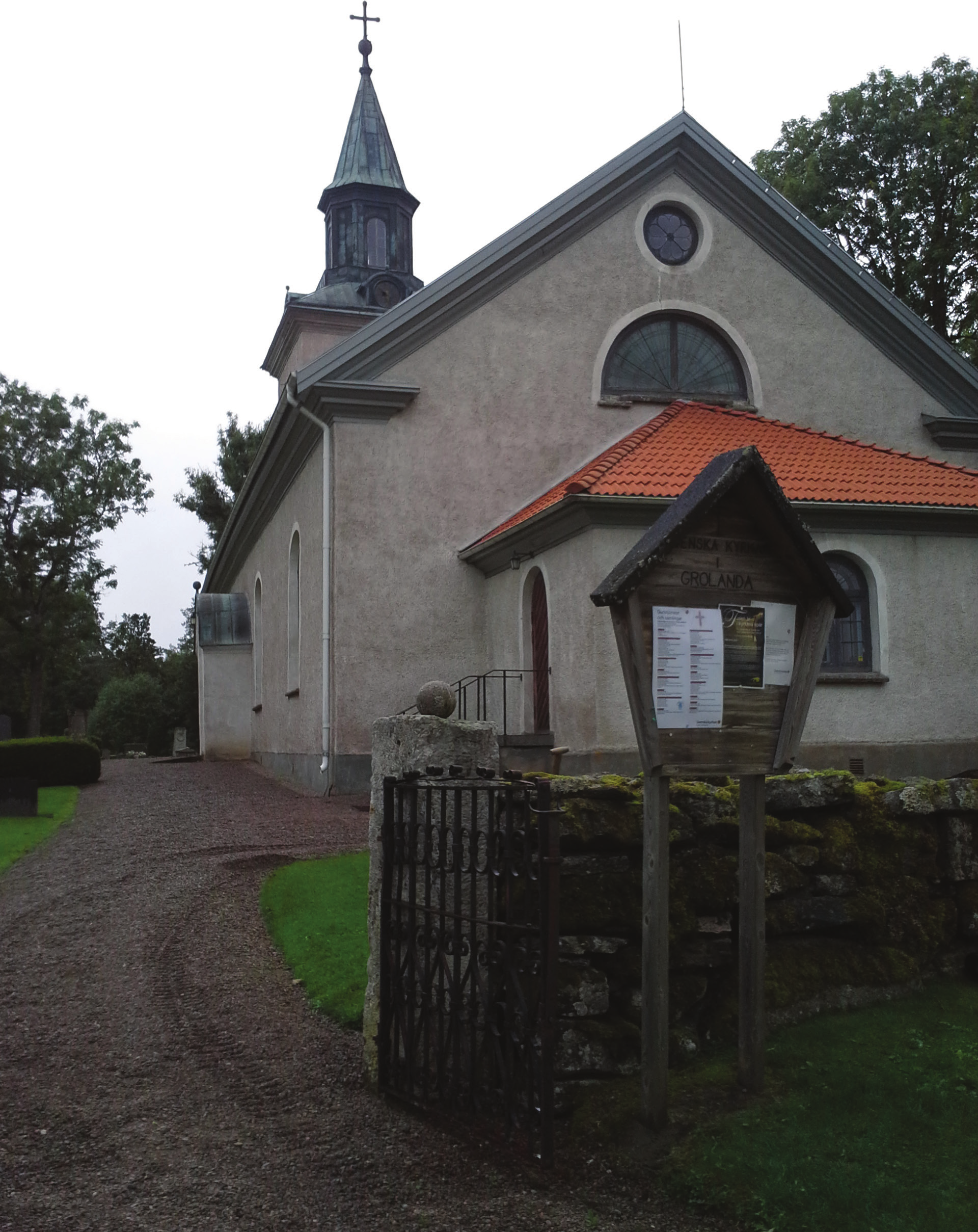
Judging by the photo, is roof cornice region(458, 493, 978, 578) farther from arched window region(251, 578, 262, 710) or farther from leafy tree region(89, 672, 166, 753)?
leafy tree region(89, 672, 166, 753)

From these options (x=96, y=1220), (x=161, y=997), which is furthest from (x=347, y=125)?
(x=96, y=1220)

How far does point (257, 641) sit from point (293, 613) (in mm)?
5750

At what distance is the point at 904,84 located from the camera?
29781 mm

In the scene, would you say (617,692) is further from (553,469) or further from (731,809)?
(731,809)

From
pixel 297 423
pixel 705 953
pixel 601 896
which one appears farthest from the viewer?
pixel 297 423

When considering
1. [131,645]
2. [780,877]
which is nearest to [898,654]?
[780,877]

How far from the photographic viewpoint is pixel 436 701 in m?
5.59

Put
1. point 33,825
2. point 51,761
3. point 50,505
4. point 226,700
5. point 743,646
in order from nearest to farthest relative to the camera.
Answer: point 743,646 → point 33,825 → point 51,761 → point 226,700 → point 50,505

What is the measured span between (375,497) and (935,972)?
11616 mm

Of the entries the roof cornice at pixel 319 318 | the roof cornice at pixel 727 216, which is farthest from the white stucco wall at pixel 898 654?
the roof cornice at pixel 319 318

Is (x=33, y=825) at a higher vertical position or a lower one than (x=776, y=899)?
lower

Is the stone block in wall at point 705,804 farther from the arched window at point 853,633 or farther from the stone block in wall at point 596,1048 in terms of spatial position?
the arched window at point 853,633

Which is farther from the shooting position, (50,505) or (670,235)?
(50,505)

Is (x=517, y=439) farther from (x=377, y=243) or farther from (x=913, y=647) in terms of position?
(x=377, y=243)
